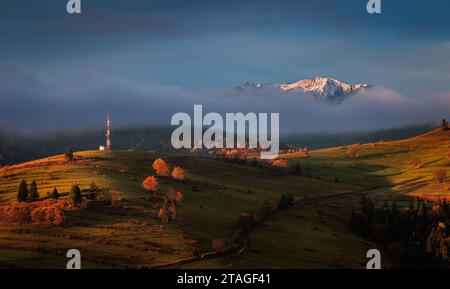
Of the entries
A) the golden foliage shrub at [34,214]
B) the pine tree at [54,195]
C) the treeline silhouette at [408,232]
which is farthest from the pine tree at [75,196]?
the treeline silhouette at [408,232]

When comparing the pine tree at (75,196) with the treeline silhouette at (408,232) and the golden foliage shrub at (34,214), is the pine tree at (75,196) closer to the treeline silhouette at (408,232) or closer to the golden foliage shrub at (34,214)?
the golden foliage shrub at (34,214)

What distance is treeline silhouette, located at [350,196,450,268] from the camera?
6344 inches

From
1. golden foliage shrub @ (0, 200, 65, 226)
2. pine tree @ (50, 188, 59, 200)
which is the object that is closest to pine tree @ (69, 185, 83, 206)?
golden foliage shrub @ (0, 200, 65, 226)

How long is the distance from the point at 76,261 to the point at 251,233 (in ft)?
183

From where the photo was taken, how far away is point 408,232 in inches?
7101

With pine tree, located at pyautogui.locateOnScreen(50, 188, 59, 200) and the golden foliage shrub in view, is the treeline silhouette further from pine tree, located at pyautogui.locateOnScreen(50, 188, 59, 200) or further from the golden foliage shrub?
pine tree, located at pyautogui.locateOnScreen(50, 188, 59, 200)

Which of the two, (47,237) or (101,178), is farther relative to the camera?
(101,178)

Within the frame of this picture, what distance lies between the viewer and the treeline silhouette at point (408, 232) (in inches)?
6344

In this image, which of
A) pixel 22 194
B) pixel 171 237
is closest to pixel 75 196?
pixel 22 194

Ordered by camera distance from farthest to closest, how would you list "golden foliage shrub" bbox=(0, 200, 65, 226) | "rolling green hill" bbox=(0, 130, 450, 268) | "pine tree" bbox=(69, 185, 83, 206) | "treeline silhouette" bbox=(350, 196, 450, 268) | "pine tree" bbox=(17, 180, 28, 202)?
"treeline silhouette" bbox=(350, 196, 450, 268) → "pine tree" bbox=(17, 180, 28, 202) → "pine tree" bbox=(69, 185, 83, 206) → "golden foliage shrub" bbox=(0, 200, 65, 226) → "rolling green hill" bbox=(0, 130, 450, 268)

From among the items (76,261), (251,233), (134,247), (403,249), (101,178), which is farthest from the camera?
(101,178)
